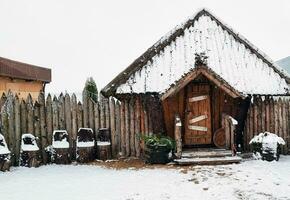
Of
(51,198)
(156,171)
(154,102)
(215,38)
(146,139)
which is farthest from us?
(215,38)

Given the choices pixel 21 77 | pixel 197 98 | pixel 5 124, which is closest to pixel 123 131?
pixel 197 98

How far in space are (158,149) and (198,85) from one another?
267 cm

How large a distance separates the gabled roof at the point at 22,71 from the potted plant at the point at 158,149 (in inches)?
589

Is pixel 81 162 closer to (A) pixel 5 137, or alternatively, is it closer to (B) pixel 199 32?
(A) pixel 5 137

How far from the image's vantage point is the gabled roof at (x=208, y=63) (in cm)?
1252

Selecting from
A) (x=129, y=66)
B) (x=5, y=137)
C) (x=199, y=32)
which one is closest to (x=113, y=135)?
(x=129, y=66)

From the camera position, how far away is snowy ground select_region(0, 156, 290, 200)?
26.8 ft

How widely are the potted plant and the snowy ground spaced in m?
0.76

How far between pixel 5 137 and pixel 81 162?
2.24 metres

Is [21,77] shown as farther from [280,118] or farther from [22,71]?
[280,118]

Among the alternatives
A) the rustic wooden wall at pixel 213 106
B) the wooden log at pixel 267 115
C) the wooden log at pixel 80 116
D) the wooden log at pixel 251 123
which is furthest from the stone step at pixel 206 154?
the wooden log at pixel 80 116

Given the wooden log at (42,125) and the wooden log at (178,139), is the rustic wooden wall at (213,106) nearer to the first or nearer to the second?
the wooden log at (178,139)

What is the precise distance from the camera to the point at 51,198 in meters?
8.17

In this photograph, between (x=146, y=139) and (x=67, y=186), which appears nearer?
(x=67, y=186)
